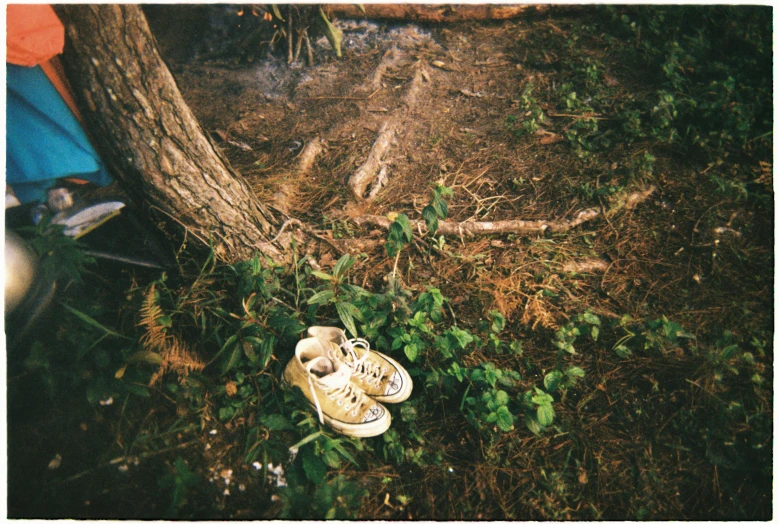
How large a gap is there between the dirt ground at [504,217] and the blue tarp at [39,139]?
93 centimetres

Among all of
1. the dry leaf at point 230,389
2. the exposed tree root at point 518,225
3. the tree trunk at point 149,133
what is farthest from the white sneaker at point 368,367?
the exposed tree root at point 518,225

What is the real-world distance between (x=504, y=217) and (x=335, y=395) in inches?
56.7

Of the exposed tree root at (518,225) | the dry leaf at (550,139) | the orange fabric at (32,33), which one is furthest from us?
the dry leaf at (550,139)

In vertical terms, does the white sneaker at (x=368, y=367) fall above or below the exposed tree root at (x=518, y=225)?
below

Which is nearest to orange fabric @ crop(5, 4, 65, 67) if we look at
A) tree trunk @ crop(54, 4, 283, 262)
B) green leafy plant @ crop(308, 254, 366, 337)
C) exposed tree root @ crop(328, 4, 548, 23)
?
tree trunk @ crop(54, 4, 283, 262)

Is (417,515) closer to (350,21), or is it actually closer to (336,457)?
(336,457)

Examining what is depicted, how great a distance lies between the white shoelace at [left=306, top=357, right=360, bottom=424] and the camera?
5.87ft

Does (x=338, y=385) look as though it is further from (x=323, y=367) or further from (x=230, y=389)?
(x=230, y=389)

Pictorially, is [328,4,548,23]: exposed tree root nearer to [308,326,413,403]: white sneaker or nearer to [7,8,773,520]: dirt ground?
[7,8,773,520]: dirt ground

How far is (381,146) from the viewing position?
301cm

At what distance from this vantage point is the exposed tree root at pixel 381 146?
Result: 9.16ft

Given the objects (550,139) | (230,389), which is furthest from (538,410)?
(550,139)

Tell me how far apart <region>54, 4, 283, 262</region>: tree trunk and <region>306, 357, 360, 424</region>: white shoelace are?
30.2 inches

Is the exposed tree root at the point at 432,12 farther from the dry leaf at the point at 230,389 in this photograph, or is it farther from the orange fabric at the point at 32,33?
the dry leaf at the point at 230,389
